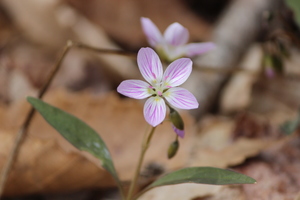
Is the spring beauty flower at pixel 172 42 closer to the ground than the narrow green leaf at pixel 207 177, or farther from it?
farther from it

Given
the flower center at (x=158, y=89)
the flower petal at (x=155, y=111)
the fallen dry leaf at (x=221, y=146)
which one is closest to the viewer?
the flower petal at (x=155, y=111)

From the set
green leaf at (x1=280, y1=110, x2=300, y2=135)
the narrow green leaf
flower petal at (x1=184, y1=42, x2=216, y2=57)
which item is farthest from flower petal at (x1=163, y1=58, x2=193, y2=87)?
green leaf at (x1=280, y1=110, x2=300, y2=135)

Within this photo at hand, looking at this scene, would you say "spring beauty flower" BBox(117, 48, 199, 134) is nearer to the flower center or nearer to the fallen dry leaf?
the flower center

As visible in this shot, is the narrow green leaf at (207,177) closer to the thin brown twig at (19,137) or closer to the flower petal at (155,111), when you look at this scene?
the flower petal at (155,111)

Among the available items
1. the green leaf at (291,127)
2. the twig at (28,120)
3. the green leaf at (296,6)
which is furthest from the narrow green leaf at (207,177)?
the green leaf at (296,6)

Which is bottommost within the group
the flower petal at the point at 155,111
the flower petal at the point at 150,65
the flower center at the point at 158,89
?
the flower petal at the point at 155,111

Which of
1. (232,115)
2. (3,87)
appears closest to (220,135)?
(232,115)
